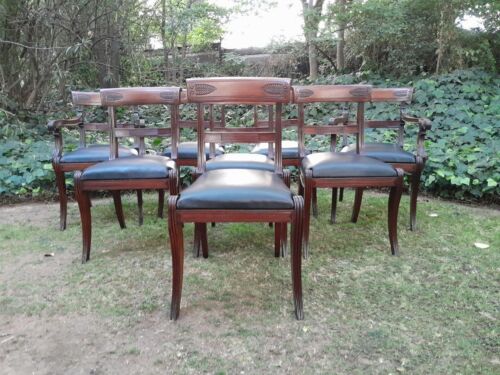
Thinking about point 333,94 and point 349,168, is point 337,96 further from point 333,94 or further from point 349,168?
point 349,168

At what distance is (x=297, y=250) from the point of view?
1.89 meters

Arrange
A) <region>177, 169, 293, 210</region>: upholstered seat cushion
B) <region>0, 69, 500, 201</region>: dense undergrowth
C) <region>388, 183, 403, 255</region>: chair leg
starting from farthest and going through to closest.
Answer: <region>0, 69, 500, 201</region>: dense undergrowth, <region>388, 183, 403, 255</region>: chair leg, <region>177, 169, 293, 210</region>: upholstered seat cushion

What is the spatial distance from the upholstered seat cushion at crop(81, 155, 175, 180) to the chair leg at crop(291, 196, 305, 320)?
971mm

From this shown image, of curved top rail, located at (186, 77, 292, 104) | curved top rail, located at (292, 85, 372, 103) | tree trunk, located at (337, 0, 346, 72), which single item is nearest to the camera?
curved top rail, located at (186, 77, 292, 104)

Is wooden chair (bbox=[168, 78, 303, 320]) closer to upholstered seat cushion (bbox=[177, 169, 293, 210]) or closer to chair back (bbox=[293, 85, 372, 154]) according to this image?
upholstered seat cushion (bbox=[177, 169, 293, 210])

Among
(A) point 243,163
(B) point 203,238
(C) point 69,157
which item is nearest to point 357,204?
(A) point 243,163

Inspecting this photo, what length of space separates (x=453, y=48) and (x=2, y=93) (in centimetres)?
565

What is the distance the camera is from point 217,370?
1.55 metres

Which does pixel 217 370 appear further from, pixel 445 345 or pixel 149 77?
pixel 149 77

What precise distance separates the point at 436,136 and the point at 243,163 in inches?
115

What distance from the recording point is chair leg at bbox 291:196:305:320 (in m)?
1.85

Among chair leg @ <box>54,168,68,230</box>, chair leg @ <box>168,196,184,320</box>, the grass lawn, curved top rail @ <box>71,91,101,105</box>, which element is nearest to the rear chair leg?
the grass lawn

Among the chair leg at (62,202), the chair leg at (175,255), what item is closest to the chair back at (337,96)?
the chair leg at (175,255)

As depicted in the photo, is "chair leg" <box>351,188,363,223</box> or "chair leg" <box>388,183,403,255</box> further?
"chair leg" <box>351,188,363,223</box>
